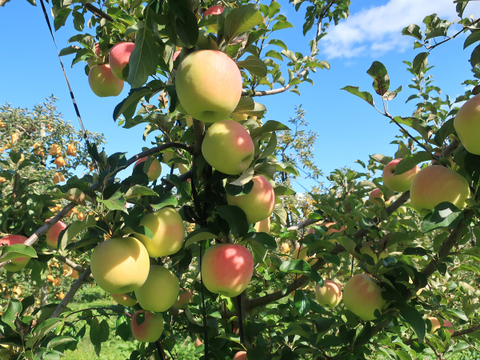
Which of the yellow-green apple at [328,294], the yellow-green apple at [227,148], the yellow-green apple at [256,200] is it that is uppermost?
the yellow-green apple at [227,148]

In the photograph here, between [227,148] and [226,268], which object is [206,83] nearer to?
[227,148]

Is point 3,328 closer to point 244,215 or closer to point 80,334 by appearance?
point 80,334

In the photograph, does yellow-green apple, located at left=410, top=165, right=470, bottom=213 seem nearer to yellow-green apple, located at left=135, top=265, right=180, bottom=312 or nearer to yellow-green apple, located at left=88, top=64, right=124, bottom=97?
yellow-green apple, located at left=135, top=265, right=180, bottom=312

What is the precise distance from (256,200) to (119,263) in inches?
19.9

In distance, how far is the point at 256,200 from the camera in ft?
3.78

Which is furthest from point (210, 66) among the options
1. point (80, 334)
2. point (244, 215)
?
point (80, 334)

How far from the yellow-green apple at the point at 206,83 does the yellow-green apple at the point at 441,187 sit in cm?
79

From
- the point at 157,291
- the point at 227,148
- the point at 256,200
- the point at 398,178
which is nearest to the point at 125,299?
the point at 157,291

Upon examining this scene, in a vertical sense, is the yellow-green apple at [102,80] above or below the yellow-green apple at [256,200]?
above

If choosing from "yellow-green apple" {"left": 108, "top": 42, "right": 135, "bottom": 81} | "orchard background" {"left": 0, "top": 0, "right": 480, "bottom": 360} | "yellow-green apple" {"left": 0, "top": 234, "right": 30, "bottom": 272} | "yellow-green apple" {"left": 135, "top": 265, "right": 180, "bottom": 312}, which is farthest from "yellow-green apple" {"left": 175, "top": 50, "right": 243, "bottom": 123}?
"yellow-green apple" {"left": 0, "top": 234, "right": 30, "bottom": 272}

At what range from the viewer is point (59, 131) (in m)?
5.83

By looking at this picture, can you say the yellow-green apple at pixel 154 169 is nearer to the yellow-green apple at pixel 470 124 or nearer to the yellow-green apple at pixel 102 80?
the yellow-green apple at pixel 102 80

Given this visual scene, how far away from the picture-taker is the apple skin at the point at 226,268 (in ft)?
3.81

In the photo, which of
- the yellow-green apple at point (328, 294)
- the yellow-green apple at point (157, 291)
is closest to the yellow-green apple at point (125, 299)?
the yellow-green apple at point (157, 291)
